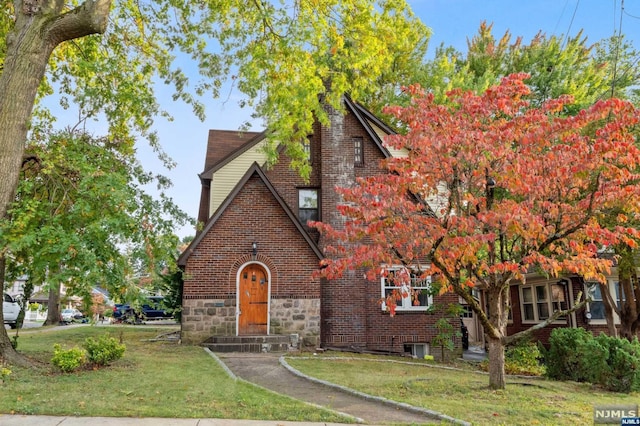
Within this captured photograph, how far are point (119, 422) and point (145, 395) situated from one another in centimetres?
156

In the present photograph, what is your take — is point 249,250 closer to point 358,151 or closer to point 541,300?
point 358,151

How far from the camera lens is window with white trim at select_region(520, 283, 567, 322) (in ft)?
63.0

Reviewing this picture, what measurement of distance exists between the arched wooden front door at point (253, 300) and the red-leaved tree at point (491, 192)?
628 centimetres

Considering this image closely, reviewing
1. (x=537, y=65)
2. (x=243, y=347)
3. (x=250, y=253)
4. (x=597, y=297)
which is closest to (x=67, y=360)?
(x=243, y=347)

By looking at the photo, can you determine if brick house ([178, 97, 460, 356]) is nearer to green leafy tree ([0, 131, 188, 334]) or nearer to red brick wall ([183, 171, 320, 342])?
red brick wall ([183, 171, 320, 342])

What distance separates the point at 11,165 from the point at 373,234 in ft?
22.1

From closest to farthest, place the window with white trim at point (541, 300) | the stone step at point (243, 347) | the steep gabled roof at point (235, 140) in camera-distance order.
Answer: the stone step at point (243, 347), the steep gabled roof at point (235, 140), the window with white trim at point (541, 300)

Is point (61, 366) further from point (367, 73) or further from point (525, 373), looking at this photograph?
point (525, 373)

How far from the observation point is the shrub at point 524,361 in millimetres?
13406

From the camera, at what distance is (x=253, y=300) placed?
15.1 metres

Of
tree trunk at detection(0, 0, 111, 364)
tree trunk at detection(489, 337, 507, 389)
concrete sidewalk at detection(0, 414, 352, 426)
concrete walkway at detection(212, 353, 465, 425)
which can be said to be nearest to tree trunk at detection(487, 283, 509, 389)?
tree trunk at detection(489, 337, 507, 389)

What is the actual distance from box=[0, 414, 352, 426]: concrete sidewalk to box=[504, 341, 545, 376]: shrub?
9627 millimetres

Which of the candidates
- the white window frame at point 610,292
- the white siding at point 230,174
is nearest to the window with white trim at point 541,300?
the white window frame at point 610,292

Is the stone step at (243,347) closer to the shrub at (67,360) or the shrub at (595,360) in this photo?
the shrub at (67,360)
